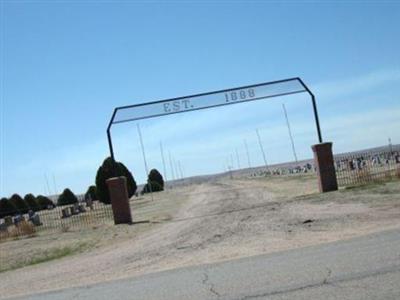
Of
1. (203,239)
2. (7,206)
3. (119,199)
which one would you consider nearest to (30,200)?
(7,206)

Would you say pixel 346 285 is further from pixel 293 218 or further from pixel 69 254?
pixel 69 254

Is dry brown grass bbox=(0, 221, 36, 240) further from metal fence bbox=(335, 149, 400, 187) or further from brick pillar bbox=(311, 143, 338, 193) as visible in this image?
metal fence bbox=(335, 149, 400, 187)

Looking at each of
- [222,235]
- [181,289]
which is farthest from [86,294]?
[222,235]

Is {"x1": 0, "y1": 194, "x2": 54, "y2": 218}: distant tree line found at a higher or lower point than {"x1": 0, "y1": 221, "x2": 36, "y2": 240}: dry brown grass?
higher

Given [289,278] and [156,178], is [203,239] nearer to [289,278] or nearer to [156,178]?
[289,278]

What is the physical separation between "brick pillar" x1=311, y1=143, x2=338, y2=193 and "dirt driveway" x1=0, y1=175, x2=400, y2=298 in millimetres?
1537

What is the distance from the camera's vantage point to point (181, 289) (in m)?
9.05

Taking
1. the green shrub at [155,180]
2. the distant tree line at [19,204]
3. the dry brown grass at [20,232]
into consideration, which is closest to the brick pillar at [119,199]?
the dry brown grass at [20,232]

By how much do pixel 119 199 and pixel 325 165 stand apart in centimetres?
820

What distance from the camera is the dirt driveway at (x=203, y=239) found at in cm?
1302

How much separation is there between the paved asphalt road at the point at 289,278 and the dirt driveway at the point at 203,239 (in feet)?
4.97

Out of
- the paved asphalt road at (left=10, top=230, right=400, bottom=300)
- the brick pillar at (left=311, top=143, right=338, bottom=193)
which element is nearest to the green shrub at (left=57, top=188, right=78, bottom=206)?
the brick pillar at (left=311, top=143, right=338, bottom=193)

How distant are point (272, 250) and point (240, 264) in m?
1.89

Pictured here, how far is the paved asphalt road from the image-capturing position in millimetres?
7590
